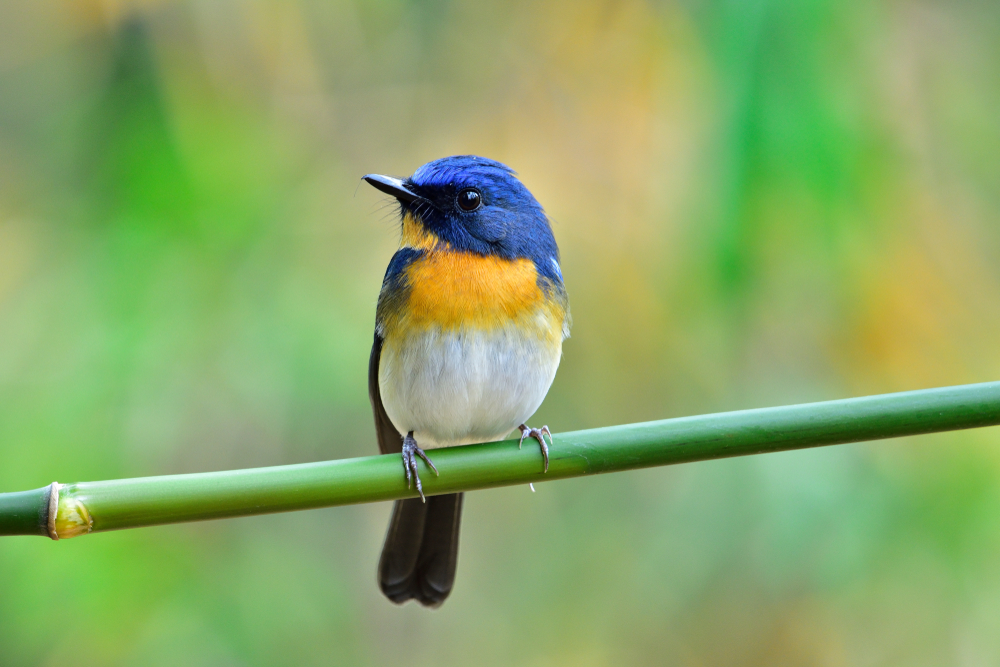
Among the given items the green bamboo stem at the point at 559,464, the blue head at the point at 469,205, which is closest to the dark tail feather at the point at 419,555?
the blue head at the point at 469,205

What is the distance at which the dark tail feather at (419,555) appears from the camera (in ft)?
8.74

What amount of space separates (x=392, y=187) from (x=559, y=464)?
110 cm

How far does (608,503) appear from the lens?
3904 millimetres

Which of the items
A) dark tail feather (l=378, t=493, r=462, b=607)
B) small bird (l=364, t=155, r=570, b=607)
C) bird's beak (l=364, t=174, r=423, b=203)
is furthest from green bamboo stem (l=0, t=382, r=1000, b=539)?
dark tail feather (l=378, t=493, r=462, b=607)

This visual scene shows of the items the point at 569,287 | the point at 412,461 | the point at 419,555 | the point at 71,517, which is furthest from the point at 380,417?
the point at 71,517

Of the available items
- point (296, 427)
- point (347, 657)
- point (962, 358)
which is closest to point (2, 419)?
point (296, 427)

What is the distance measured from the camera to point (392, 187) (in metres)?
2.35

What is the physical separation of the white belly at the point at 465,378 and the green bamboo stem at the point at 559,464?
0.91 meters

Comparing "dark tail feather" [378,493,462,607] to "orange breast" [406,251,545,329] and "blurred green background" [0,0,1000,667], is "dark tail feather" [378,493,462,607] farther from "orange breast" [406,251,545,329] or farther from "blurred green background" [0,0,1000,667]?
"blurred green background" [0,0,1000,667]

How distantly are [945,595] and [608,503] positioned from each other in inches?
52.9

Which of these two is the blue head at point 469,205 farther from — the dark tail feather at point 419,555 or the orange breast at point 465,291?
the dark tail feather at point 419,555

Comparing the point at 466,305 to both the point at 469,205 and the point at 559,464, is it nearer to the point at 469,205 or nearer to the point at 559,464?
the point at 469,205

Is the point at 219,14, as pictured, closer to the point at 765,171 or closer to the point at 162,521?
the point at 765,171

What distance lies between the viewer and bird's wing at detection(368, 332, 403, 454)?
2.76 meters
